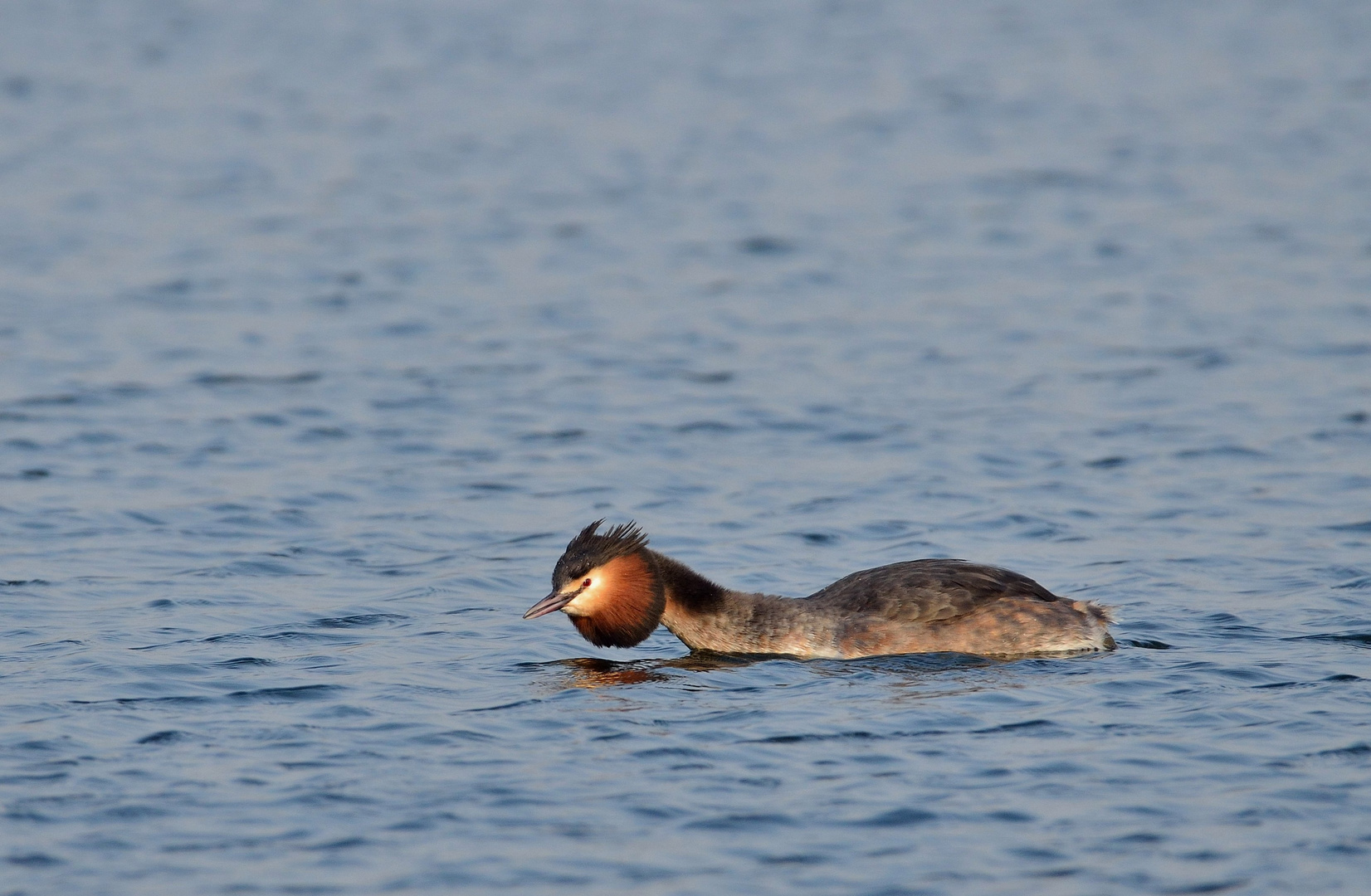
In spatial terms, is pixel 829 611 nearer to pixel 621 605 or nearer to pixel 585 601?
pixel 621 605

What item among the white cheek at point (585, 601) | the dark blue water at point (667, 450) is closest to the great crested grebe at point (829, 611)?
the white cheek at point (585, 601)

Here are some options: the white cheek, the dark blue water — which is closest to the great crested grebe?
the white cheek

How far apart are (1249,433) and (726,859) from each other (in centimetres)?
966

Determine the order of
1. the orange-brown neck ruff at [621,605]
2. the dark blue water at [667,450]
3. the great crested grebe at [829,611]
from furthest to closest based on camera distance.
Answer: the orange-brown neck ruff at [621,605]
the great crested grebe at [829,611]
the dark blue water at [667,450]

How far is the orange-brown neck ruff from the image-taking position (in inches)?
427

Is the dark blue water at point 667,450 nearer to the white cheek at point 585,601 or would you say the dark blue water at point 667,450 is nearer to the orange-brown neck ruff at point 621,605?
the orange-brown neck ruff at point 621,605

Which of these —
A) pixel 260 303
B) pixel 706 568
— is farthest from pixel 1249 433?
pixel 260 303

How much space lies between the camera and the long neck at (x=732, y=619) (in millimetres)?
10836

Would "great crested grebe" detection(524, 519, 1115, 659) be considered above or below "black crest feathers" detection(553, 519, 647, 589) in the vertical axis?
below

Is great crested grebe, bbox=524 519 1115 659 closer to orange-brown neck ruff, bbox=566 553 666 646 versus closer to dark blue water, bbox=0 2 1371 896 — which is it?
orange-brown neck ruff, bbox=566 553 666 646

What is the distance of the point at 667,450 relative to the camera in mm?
15617

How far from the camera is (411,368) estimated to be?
1812cm

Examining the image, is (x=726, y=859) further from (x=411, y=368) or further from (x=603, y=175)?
(x=603, y=175)

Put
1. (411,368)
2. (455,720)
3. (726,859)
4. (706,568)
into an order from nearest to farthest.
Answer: (726,859) → (455,720) → (706,568) → (411,368)
